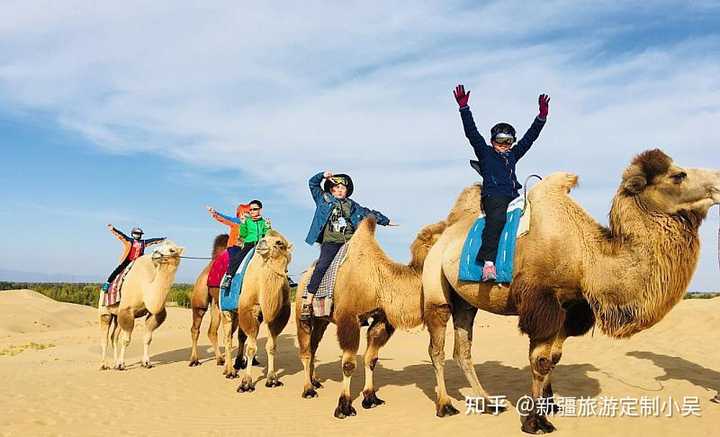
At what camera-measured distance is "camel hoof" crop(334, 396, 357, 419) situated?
7.41 m

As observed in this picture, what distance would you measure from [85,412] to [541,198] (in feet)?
21.7

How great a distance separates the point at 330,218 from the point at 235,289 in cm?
269

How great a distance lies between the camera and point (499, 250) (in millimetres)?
6020

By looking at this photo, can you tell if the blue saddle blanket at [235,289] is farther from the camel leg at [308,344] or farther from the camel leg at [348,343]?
the camel leg at [348,343]

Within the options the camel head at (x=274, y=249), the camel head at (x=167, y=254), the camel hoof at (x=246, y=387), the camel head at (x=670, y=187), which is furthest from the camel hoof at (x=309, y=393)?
the camel head at (x=670, y=187)

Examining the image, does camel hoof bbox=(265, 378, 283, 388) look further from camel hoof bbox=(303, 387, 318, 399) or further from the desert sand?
camel hoof bbox=(303, 387, 318, 399)

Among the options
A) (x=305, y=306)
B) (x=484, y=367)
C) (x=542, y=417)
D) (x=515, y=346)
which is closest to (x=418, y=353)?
(x=515, y=346)

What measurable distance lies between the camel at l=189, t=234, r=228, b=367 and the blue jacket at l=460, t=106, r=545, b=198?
7.96 m

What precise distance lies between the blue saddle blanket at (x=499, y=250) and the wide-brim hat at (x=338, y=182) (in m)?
2.86

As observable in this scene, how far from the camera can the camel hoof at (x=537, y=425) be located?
229 inches

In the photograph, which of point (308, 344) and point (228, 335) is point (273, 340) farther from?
point (228, 335)

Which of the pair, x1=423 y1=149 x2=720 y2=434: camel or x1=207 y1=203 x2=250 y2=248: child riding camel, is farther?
x1=207 y1=203 x2=250 y2=248: child riding camel

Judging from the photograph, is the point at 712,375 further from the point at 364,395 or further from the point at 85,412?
the point at 85,412

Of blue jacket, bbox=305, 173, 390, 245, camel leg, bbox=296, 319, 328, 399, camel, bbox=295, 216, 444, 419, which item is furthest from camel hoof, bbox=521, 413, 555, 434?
camel leg, bbox=296, 319, 328, 399
